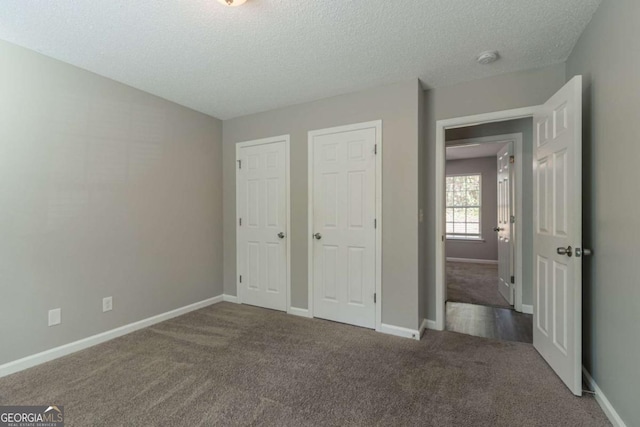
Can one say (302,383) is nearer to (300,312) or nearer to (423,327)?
(300,312)

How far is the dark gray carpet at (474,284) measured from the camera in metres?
4.04

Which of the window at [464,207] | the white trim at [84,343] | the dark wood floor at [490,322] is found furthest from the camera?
the window at [464,207]

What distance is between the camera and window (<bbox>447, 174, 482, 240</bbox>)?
7.08 m

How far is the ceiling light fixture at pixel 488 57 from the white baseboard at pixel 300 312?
116 inches

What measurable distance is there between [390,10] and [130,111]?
2581 millimetres

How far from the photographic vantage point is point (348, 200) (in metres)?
3.10

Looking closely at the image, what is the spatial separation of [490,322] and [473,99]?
93.1 inches

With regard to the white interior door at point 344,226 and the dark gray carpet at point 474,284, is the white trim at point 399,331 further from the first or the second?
the dark gray carpet at point 474,284

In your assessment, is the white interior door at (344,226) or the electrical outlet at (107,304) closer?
the electrical outlet at (107,304)

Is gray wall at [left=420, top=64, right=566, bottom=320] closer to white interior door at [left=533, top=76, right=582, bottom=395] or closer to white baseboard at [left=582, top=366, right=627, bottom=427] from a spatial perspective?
white interior door at [left=533, top=76, right=582, bottom=395]

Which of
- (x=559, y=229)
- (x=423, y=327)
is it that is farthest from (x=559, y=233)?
(x=423, y=327)

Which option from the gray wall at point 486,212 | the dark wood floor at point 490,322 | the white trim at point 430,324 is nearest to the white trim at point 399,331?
the white trim at point 430,324

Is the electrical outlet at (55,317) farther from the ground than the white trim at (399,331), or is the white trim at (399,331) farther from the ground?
the electrical outlet at (55,317)

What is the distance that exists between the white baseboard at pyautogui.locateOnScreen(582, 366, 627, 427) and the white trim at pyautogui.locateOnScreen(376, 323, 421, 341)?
1184 millimetres
